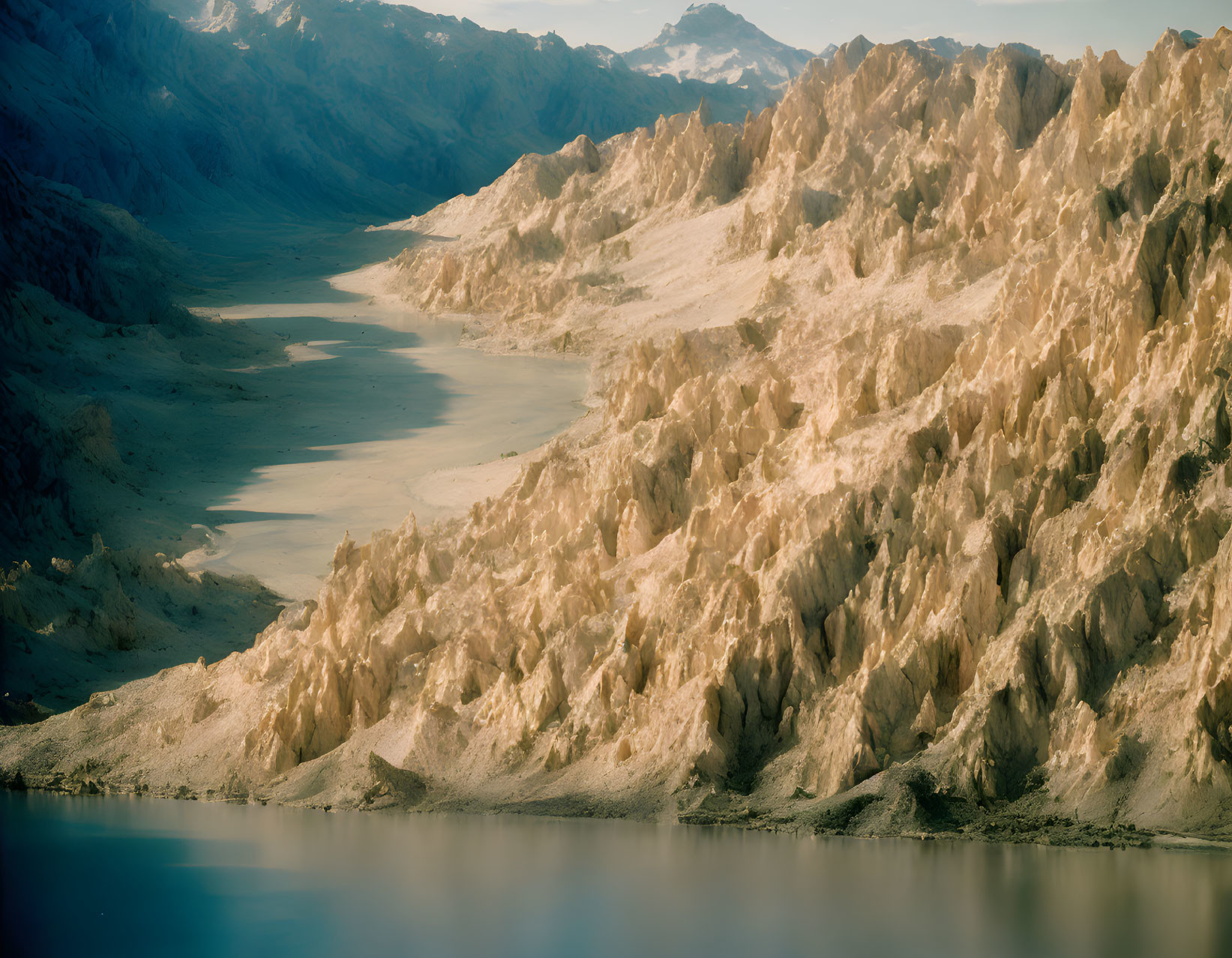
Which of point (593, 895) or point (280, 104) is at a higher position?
point (280, 104)

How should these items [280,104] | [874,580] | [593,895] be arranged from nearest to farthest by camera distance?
[593,895] < [874,580] < [280,104]

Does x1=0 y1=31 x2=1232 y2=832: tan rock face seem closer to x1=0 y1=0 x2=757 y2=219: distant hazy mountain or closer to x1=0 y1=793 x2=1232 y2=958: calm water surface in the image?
x1=0 y1=793 x2=1232 y2=958: calm water surface

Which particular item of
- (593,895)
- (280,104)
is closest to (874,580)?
(593,895)

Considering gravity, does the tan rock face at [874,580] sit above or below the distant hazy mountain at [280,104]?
below

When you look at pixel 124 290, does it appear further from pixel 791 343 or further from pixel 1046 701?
pixel 1046 701

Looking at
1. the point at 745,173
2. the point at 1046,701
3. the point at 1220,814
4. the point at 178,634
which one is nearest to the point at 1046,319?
the point at 1046,701

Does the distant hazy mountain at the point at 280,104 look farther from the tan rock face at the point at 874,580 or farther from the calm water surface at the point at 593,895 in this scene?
the calm water surface at the point at 593,895

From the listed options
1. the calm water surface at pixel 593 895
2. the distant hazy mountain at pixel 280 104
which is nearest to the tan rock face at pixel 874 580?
the calm water surface at pixel 593 895

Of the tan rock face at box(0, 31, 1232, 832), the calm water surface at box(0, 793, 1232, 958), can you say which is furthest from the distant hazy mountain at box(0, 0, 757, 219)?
the calm water surface at box(0, 793, 1232, 958)

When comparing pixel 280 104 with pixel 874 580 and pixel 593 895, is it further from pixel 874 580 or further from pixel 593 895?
pixel 593 895
